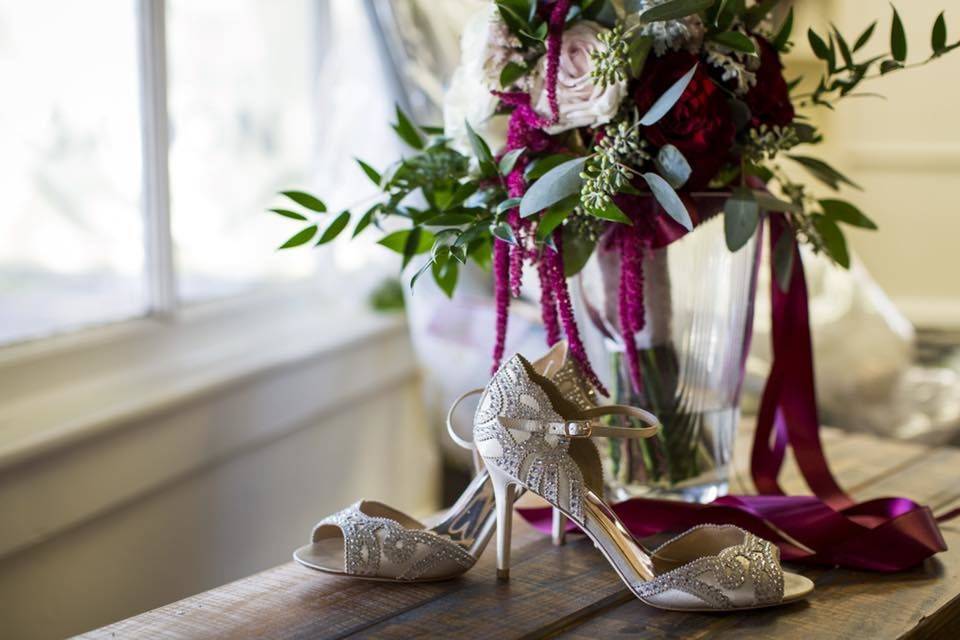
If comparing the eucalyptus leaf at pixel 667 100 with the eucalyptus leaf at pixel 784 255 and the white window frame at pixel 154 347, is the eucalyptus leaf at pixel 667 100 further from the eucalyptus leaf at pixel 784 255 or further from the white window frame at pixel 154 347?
the white window frame at pixel 154 347

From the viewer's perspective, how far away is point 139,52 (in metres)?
1.32

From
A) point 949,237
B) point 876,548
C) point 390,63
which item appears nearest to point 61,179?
point 390,63

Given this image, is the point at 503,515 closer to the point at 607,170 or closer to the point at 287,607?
the point at 287,607

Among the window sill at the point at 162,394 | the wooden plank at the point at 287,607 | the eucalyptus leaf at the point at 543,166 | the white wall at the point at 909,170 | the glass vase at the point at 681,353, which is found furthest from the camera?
the white wall at the point at 909,170

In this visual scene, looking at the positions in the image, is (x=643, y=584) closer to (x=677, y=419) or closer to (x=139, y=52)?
(x=677, y=419)

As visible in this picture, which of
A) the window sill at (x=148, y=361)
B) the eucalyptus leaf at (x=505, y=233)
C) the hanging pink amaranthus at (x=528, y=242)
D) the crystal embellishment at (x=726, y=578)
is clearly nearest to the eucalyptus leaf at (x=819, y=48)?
the hanging pink amaranthus at (x=528, y=242)

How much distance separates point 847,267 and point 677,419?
0.22 metres

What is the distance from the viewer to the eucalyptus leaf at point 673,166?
816mm

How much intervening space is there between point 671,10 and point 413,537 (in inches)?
17.6

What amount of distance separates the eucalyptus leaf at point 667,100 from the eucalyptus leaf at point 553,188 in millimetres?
60

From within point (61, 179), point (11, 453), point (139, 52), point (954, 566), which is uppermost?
point (139, 52)

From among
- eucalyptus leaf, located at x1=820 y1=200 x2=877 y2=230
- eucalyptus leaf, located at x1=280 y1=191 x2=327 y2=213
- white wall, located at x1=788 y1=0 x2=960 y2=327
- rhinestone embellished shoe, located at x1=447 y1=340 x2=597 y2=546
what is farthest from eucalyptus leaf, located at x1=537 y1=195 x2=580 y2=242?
white wall, located at x1=788 y1=0 x2=960 y2=327

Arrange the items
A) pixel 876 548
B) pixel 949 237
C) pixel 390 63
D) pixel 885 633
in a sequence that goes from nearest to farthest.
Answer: pixel 885 633 < pixel 876 548 < pixel 390 63 < pixel 949 237


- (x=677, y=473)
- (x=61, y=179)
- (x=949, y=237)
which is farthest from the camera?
(x=949, y=237)
